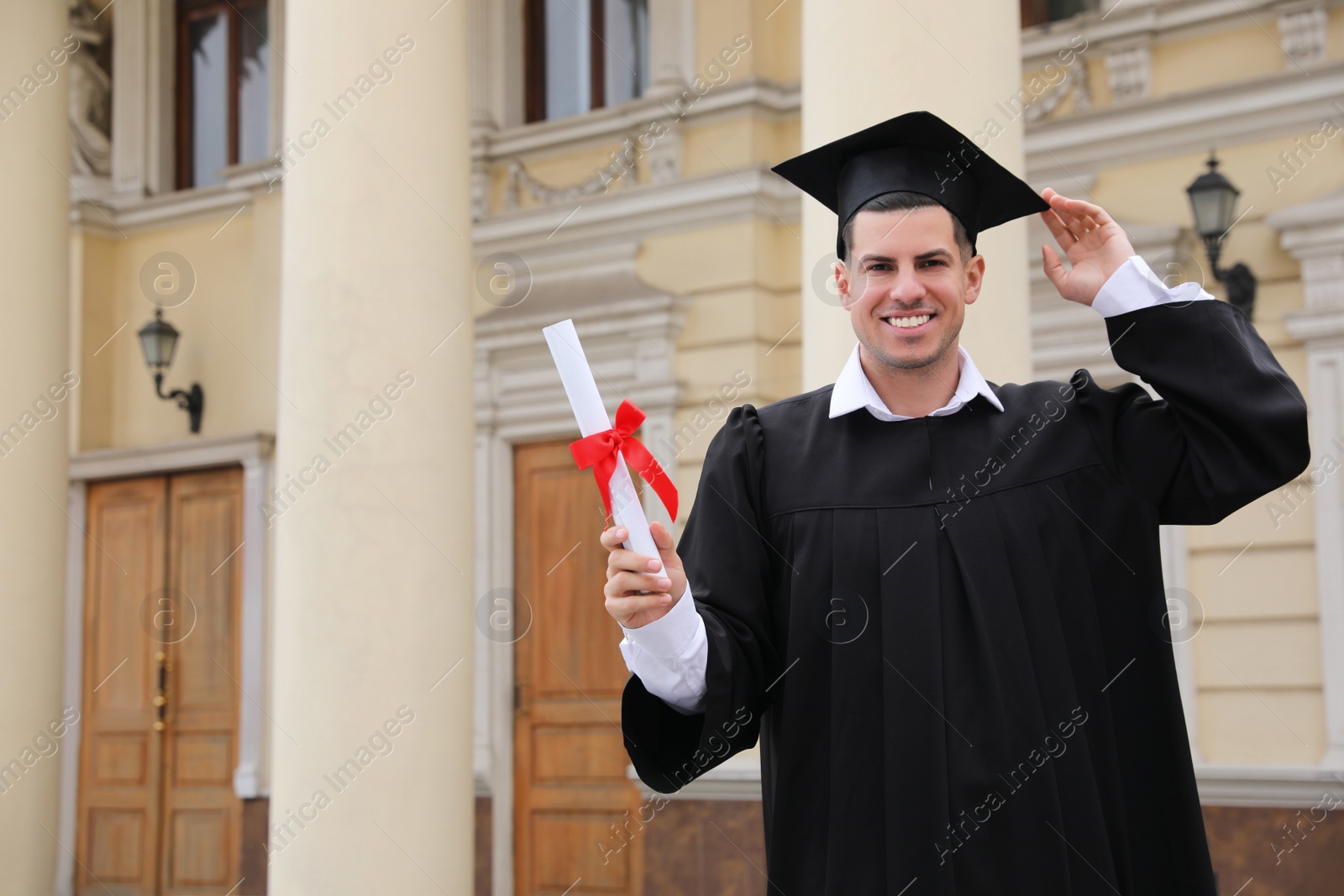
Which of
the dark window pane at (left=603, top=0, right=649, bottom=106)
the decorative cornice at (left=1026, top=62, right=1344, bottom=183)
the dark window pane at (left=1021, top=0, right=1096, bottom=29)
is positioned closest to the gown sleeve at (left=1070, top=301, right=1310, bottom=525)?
the decorative cornice at (left=1026, top=62, right=1344, bottom=183)

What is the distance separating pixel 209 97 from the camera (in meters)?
10.6

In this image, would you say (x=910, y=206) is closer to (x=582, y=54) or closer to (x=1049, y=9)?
(x=1049, y=9)

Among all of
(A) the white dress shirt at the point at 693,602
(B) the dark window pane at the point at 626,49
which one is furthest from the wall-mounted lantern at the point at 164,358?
(A) the white dress shirt at the point at 693,602

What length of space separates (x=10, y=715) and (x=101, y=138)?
5.48m

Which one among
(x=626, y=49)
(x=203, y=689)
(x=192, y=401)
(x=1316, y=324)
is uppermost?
(x=626, y=49)

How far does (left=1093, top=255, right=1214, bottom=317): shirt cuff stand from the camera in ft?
7.04

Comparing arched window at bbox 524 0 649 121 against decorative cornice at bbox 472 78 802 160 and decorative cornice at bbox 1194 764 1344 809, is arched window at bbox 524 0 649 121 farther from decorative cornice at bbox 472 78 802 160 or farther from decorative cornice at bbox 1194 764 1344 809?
decorative cornice at bbox 1194 764 1344 809

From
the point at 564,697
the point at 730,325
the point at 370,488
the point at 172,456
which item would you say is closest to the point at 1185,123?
the point at 730,325

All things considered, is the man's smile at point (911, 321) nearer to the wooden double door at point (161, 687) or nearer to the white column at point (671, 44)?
the white column at point (671, 44)

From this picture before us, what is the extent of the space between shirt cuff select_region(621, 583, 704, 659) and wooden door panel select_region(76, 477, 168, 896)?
8.99 m

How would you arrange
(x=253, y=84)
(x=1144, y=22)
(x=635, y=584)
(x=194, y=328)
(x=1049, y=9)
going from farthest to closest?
(x=253, y=84) < (x=194, y=328) < (x=1049, y=9) < (x=1144, y=22) < (x=635, y=584)

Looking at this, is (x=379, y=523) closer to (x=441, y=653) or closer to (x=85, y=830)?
(x=441, y=653)

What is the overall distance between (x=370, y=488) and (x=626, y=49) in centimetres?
503

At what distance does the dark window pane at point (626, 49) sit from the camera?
348 inches
